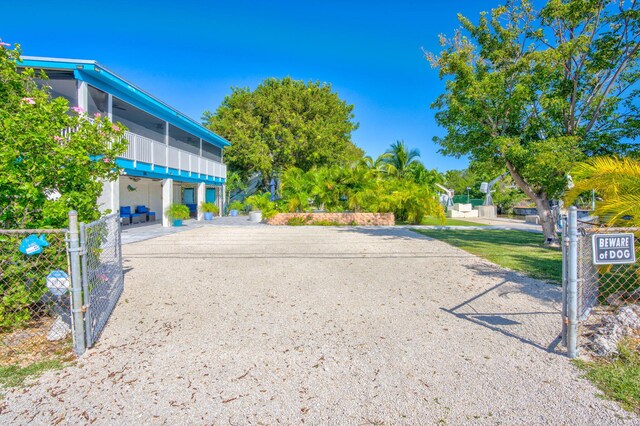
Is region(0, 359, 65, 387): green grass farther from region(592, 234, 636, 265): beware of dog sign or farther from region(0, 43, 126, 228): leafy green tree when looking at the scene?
region(592, 234, 636, 265): beware of dog sign

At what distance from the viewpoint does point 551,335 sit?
12.0 feet

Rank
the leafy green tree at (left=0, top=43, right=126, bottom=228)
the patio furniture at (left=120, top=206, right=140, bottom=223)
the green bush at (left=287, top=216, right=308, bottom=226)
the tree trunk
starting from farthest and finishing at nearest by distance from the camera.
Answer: the green bush at (left=287, top=216, right=308, bottom=226) < the patio furniture at (left=120, top=206, right=140, bottom=223) < the tree trunk < the leafy green tree at (left=0, top=43, right=126, bottom=228)

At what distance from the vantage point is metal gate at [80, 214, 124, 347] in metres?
3.37

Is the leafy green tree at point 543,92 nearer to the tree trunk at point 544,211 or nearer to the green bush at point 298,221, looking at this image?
the tree trunk at point 544,211

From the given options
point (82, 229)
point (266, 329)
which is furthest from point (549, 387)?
point (82, 229)

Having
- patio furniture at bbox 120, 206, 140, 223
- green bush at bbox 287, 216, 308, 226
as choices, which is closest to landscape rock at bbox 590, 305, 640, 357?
green bush at bbox 287, 216, 308, 226

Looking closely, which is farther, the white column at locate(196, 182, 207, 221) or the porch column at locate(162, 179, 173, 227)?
the white column at locate(196, 182, 207, 221)

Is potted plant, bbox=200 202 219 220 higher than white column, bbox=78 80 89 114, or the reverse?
white column, bbox=78 80 89 114

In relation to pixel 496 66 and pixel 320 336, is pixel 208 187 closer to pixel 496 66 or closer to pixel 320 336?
pixel 496 66

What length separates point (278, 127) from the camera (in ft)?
83.1

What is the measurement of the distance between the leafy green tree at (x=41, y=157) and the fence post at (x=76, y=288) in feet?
2.74

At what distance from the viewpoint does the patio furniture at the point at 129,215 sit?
1640 cm

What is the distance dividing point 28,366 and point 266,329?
7.27 ft

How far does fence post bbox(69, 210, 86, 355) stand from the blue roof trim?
24.7ft
